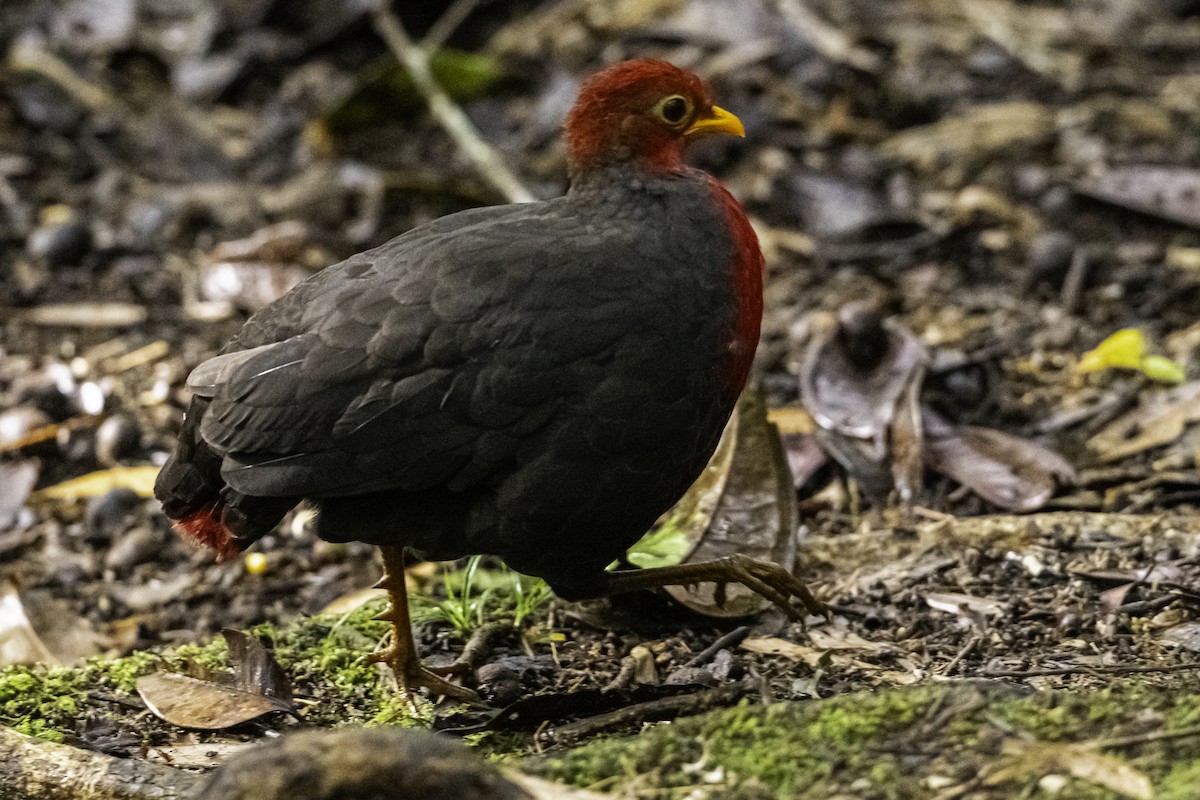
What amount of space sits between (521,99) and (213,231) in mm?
1996

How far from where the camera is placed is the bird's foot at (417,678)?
11.9 feet

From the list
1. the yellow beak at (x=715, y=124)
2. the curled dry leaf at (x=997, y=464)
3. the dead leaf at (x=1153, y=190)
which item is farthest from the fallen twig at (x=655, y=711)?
the dead leaf at (x=1153, y=190)

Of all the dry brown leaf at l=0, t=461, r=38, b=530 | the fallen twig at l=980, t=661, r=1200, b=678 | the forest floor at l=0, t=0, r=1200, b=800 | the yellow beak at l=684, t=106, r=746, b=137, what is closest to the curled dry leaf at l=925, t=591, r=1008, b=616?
the forest floor at l=0, t=0, r=1200, b=800

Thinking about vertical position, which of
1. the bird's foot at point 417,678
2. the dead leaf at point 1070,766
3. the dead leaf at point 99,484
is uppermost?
the dead leaf at point 1070,766

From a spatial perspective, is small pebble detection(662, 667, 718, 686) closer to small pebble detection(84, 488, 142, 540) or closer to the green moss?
the green moss

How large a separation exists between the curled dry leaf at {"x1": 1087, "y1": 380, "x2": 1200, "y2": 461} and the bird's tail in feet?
9.47

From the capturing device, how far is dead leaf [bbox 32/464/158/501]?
518 centimetres

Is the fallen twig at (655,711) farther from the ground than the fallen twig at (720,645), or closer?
farther from the ground

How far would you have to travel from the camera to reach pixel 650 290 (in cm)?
332

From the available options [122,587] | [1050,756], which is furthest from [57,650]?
[1050,756]

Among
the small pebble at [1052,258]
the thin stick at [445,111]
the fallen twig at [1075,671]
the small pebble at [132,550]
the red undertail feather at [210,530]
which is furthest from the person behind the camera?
the thin stick at [445,111]

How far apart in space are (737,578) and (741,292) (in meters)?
0.77

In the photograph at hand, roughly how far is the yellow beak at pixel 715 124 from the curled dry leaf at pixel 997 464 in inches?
58.9

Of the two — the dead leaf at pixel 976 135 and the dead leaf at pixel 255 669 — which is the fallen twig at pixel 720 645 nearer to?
the dead leaf at pixel 255 669
